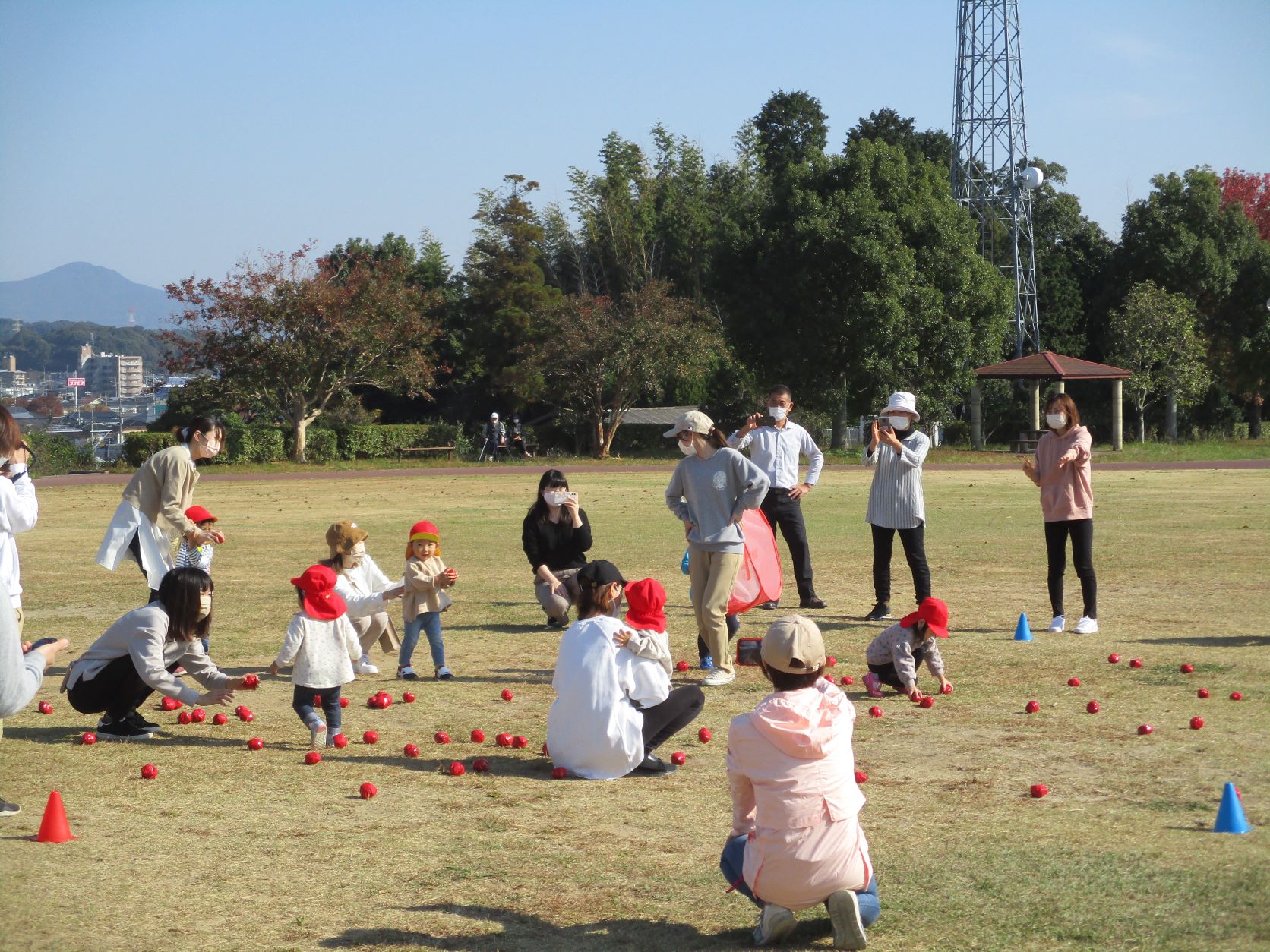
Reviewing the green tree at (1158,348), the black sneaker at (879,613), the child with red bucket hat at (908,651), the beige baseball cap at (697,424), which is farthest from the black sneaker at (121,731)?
the green tree at (1158,348)

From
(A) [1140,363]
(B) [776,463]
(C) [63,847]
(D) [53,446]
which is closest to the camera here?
(C) [63,847]

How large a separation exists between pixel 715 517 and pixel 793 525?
3411 millimetres

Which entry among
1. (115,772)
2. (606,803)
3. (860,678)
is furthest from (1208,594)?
(115,772)

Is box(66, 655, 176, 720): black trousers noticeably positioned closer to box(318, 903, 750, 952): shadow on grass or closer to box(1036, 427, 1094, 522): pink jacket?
box(318, 903, 750, 952): shadow on grass

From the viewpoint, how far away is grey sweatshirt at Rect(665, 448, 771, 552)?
376 inches

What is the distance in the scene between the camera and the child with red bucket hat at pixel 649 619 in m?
7.11

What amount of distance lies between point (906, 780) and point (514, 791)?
2.09 meters

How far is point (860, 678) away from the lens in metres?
9.45

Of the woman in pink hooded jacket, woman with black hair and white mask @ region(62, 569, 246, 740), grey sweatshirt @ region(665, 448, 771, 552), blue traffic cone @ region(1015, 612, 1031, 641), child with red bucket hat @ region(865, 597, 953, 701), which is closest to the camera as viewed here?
the woman in pink hooded jacket

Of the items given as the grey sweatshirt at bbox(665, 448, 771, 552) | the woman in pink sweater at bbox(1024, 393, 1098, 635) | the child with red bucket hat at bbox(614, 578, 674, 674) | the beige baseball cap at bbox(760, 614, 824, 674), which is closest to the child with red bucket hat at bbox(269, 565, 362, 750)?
the child with red bucket hat at bbox(614, 578, 674, 674)

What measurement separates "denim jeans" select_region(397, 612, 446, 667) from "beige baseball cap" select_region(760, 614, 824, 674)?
212 inches

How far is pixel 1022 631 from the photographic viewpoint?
10961 millimetres

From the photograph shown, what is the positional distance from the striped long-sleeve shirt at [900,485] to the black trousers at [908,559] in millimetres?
94

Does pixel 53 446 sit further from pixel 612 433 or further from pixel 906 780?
pixel 906 780
